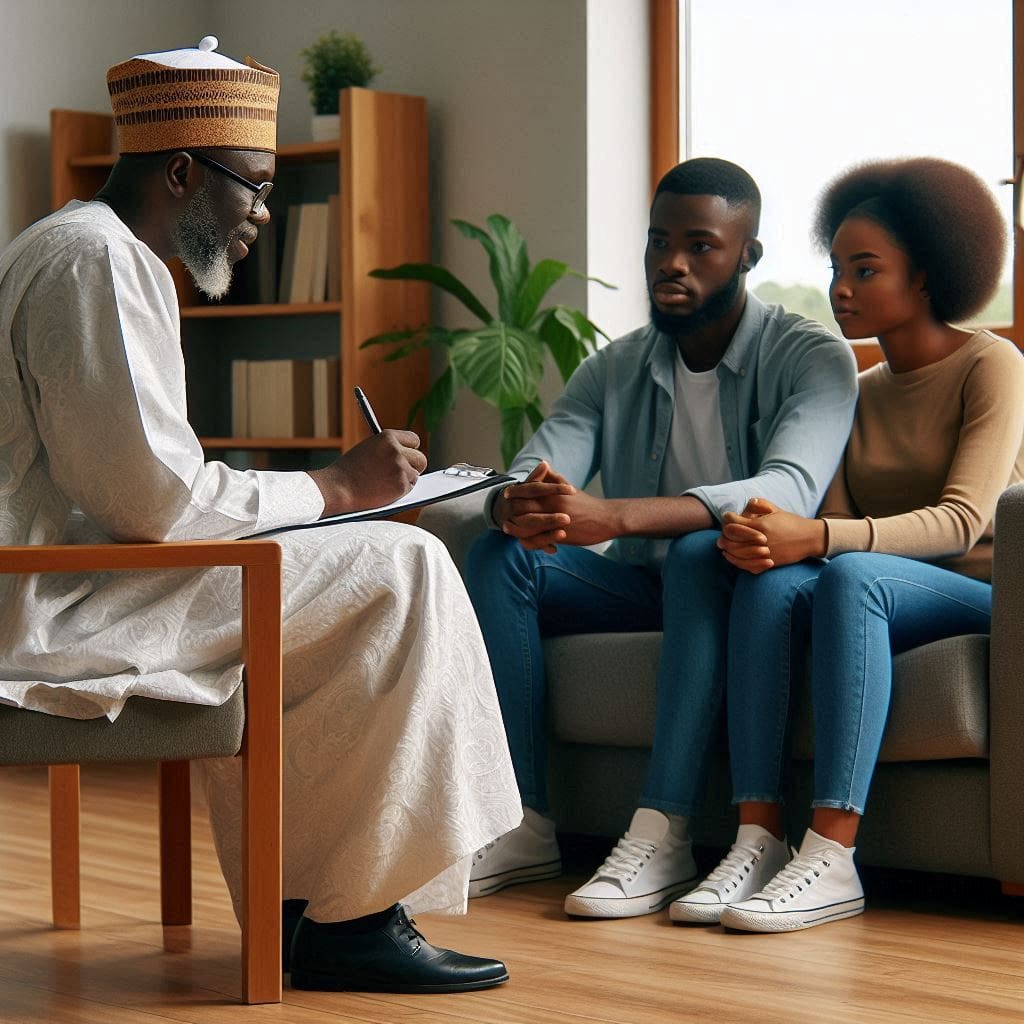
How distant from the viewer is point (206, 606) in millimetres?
1928

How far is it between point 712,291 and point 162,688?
4.50 feet

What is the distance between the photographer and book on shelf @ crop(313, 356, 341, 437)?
4469 millimetres

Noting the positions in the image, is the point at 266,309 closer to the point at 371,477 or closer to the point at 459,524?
the point at 459,524

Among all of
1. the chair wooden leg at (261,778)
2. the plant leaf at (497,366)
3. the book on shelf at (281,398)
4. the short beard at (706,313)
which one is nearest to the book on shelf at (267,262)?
the book on shelf at (281,398)

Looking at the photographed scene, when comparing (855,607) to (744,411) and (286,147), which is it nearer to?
(744,411)

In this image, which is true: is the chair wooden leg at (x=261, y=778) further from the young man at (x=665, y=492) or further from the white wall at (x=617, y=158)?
the white wall at (x=617, y=158)

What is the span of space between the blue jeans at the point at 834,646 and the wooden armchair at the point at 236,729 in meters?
0.82

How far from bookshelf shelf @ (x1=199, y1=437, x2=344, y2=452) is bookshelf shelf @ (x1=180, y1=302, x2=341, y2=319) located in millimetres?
344

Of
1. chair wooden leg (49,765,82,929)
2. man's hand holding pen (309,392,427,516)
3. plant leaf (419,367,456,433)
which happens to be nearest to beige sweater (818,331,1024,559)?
man's hand holding pen (309,392,427,516)

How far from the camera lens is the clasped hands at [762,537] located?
241 centimetres

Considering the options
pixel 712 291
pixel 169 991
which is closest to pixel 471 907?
pixel 169 991

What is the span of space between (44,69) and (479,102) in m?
1.25

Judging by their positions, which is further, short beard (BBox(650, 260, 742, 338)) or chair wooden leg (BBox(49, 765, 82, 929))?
short beard (BBox(650, 260, 742, 338))

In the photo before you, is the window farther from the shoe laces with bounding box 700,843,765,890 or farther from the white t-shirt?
the shoe laces with bounding box 700,843,765,890
